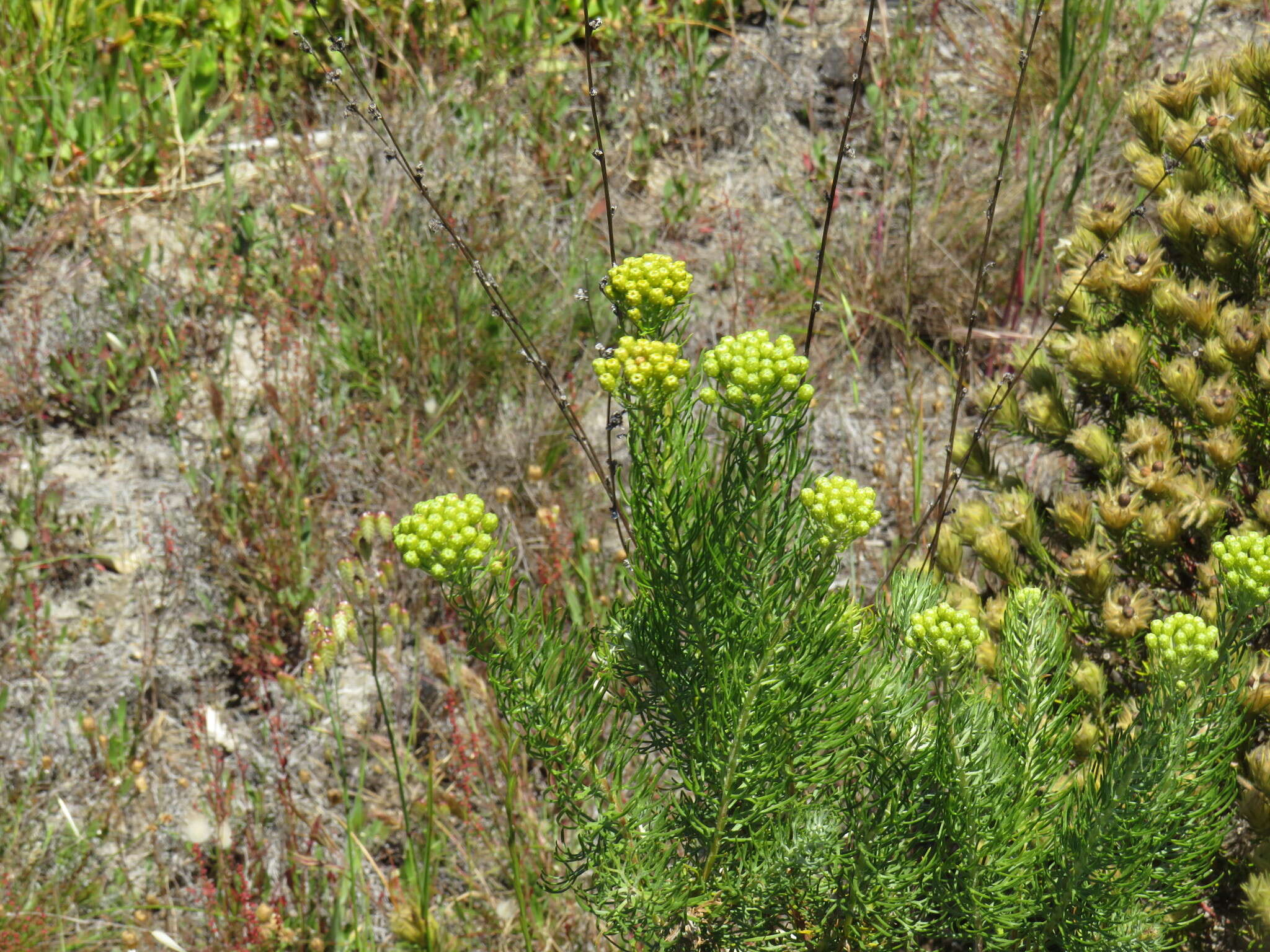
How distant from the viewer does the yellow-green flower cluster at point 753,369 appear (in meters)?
1.39

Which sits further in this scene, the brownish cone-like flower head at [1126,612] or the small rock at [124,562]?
the small rock at [124,562]

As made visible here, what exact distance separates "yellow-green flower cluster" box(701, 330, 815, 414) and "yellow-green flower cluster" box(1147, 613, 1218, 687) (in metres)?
0.56

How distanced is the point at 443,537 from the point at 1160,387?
153cm

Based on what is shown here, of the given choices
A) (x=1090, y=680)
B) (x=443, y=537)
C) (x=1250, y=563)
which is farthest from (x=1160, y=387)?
(x=443, y=537)

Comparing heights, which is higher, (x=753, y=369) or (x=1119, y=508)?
(x=753, y=369)

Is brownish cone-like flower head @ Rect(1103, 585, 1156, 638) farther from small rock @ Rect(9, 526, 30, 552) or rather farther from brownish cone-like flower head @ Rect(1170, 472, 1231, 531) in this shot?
small rock @ Rect(9, 526, 30, 552)

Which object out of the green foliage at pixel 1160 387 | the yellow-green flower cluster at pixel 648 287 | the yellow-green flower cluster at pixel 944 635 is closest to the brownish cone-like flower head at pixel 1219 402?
the green foliage at pixel 1160 387

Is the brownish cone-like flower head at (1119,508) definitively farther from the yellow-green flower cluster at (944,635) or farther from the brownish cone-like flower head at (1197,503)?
the yellow-green flower cluster at (944,635)

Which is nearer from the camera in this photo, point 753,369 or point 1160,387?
point 753,369

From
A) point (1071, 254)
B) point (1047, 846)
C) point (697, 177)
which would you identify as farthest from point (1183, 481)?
point (697, 177)

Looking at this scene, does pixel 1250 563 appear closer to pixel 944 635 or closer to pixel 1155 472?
pixel 944 635

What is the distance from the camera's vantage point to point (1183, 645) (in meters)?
1.41

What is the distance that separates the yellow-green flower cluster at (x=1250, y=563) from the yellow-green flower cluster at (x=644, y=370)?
0.73m

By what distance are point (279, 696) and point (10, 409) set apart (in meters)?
1.57
